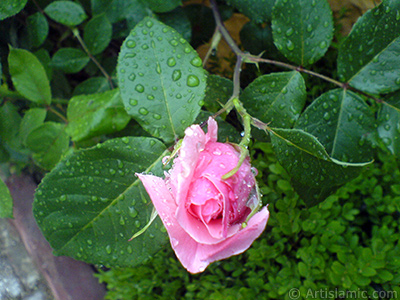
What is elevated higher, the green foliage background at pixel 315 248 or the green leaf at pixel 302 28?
the green leaf at pixel 302 28

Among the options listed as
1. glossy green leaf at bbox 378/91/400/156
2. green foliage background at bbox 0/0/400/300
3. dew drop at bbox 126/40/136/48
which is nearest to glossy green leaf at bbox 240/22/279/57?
green foliage background at bbox 0/0/400/300

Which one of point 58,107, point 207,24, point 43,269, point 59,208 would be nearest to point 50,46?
point 58,107

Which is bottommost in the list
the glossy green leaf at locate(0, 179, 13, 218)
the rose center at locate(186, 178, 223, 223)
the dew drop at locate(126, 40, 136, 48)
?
the glossy green leaf at locate(0, 179, 13, 218)

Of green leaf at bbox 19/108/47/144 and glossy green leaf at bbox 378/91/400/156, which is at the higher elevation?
green leaf at bbox 19/108/47/144

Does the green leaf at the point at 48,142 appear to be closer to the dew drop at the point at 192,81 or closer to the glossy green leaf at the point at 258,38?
the dew drop at the point at 192,81

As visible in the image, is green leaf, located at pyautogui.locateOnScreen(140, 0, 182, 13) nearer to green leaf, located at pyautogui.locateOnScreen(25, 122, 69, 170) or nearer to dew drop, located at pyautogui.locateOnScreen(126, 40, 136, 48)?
dew drop, located at pyautogui.locateOnScreen(126, 40, 136, 48)

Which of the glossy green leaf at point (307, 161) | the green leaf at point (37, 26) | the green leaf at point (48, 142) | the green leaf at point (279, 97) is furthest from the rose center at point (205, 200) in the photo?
the green leaf at point (37, 26)
